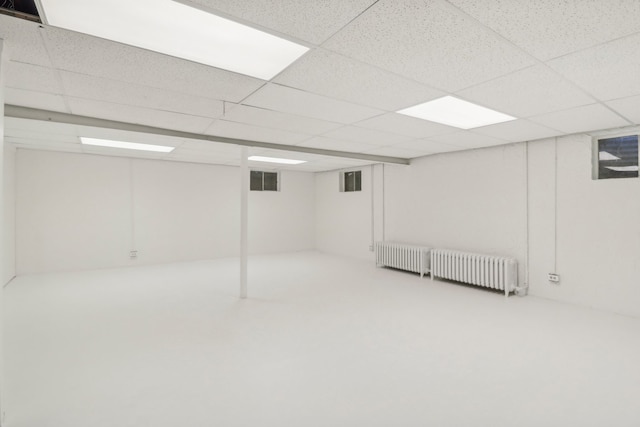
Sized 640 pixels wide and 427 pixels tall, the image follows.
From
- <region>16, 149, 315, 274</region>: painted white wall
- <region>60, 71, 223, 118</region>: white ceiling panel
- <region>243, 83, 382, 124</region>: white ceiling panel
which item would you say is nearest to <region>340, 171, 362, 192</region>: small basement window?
<region>16, 149, 315, 274</region>: painted white wall

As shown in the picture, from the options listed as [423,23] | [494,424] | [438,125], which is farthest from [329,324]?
[423,23]

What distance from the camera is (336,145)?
513 cm

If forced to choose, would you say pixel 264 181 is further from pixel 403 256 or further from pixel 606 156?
pixel 606 156

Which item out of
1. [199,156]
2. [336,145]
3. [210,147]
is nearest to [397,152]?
[336,145]

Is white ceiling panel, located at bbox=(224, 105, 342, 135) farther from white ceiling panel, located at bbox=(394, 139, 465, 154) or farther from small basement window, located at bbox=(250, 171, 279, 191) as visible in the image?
small basement window, located at bbox=(250, 171, 279, 191)

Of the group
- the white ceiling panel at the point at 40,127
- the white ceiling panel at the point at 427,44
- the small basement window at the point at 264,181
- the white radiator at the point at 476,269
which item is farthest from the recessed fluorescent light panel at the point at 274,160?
the white ceiling panel at the point at 427,44

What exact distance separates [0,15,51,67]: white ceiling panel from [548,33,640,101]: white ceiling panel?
3155 millimetres

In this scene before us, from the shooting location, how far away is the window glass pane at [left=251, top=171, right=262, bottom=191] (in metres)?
8.45

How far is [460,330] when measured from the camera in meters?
3.45

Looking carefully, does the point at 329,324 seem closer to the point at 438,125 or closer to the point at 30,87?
the point at 438,125

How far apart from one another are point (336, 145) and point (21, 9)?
12.8 feet

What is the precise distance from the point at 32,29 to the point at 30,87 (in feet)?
4.00

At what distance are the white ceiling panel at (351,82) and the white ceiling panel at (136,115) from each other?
Answer: 1.62 meters

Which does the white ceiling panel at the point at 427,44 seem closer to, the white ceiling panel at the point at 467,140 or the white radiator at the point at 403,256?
the white ceiling panel at the point at 467,140
